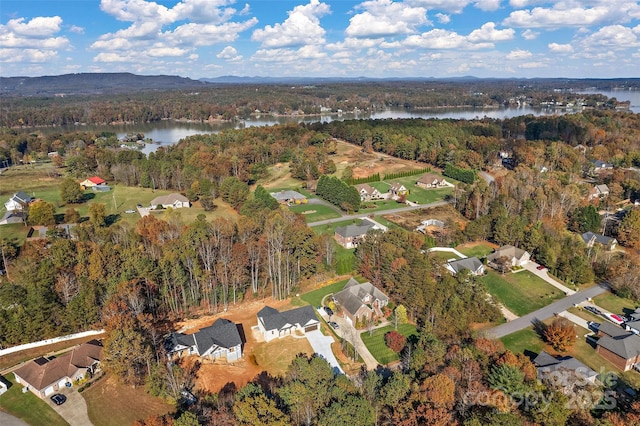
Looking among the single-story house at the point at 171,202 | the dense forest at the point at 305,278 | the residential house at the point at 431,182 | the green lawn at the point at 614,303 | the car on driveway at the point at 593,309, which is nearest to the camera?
the dense forest at the point at 305,278

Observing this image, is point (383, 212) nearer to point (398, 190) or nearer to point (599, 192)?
point (398, 190)

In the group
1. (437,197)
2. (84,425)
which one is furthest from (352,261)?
(437,197)

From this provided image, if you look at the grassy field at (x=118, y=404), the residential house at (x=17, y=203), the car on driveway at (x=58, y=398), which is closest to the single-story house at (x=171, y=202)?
the residential house at (x=17, y=203)

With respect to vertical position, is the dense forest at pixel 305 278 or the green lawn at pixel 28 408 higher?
the dense forest at pixel 305 278

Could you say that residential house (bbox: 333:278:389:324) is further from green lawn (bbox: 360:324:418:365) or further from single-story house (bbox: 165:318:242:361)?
single-story house (bbox: 165:318:242:361)

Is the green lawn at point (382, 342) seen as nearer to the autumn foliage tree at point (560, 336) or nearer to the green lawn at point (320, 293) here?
the green lawn at point (320, 293)

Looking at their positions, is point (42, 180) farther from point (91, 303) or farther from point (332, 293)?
point (332, 293)

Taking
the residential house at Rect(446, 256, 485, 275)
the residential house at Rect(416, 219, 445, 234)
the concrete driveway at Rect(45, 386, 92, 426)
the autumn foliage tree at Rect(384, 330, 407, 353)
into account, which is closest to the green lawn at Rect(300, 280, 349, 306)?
the autumn foliage tree at Rect(384, 330, 407, 353)

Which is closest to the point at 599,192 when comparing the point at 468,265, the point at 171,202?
the point at 468,265
